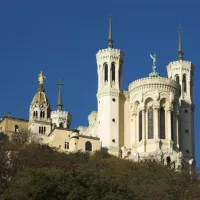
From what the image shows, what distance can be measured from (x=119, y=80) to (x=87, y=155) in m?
15.8

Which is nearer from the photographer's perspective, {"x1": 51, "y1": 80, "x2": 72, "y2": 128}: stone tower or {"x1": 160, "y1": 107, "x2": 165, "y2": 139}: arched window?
{"x1": 160, "y1": 107, "x2": 165, "y2": 139}: arched window

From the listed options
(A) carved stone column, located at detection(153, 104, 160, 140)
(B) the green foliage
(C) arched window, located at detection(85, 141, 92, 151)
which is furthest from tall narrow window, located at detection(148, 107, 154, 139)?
(B) the green foliage

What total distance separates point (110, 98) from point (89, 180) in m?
41.1

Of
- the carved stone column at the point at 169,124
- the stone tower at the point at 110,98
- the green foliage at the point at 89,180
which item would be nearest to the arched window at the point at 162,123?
the carved stone column at the point at 169,124

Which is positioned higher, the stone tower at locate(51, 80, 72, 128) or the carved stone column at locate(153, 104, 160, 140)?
the stone tower at locate(51, 80, 72, 128)

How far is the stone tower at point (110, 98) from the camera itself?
9569 centimetres

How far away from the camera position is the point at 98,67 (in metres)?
100

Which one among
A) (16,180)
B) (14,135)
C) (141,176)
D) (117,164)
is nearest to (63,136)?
(14,135)

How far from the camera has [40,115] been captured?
4018 inches

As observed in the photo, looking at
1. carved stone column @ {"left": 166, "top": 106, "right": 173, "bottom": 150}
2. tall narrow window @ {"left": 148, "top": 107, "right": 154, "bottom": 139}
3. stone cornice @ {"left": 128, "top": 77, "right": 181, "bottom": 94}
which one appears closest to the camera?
carved stone column @ {"left": 166, "top": 106, "right": 173, "bottom": 150}

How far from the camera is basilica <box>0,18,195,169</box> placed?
92.4m

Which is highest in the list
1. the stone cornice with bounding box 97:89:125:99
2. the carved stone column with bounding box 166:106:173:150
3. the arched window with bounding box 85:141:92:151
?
the stone cornice with bounding box 97:89:125:99

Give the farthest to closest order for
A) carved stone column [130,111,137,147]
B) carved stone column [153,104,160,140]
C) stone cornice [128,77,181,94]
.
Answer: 1. carved stone column [130,111,137,147]
2. stone cornice [128,77,181,94]
3. carved stone column [153,104,160,140]

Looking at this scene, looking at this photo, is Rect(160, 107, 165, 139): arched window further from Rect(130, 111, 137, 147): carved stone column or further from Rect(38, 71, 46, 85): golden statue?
Rect(38, 71, 46, 85): golden statue
